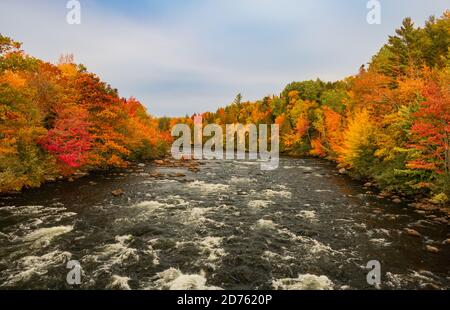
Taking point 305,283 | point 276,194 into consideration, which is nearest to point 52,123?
point 276,194

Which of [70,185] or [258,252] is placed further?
[70,185]

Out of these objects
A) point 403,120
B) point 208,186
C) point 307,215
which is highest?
point 403,120

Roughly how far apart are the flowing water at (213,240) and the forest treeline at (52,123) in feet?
9.47

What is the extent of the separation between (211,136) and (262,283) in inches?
3816

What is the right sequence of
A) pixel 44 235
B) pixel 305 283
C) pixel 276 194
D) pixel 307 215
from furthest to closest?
pixel 276 194
pixel 307 215
pixel 44 235
pixel 305 283

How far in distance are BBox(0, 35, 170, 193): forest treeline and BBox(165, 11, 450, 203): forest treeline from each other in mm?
26135

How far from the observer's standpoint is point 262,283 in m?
10.1

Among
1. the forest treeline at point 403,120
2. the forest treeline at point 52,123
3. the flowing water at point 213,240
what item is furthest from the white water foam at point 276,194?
the forest treeline at point 52,123

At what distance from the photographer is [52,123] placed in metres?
28.6

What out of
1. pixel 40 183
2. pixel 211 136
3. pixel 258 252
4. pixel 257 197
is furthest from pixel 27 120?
pixel 211 136

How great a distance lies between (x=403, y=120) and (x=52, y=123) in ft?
106

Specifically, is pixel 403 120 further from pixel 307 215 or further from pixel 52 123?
pixel 52 123

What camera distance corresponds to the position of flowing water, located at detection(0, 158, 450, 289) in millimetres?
10328
